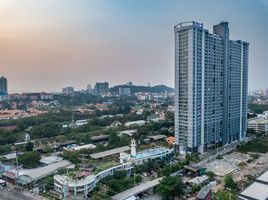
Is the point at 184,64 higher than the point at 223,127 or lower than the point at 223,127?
higher

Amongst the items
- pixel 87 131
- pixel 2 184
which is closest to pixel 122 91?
pixel 87 131

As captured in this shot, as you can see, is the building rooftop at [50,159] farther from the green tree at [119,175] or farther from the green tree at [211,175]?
the green tree at [211,175]

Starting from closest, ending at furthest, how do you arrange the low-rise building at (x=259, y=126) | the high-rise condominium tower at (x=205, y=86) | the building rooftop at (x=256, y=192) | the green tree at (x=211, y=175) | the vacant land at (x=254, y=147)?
the building rooftop at (x=256, y=192) → the green tree at (x=211, y=175) → the high-rise condominium tower at (x=205, y=86) → the vacant land at (x=254, y=147) → the low-rise building at (x=259, y=126)

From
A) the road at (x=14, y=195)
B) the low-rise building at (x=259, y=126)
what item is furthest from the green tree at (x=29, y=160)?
the low-rise building at (x=259, y=126)

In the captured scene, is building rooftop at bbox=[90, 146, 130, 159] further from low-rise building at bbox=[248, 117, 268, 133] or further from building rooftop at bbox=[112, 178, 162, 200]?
low-rise building at bbox=[248, 117, 268, 133]

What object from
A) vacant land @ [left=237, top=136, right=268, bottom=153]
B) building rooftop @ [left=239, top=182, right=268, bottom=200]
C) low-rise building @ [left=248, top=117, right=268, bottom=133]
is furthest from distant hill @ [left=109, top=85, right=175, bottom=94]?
building rooftop @ [left=239, top=182, right=268, bottom=200]

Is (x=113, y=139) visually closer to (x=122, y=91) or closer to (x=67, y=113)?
(x=67, y=113)

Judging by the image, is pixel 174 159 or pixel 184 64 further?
pixel 184 64
